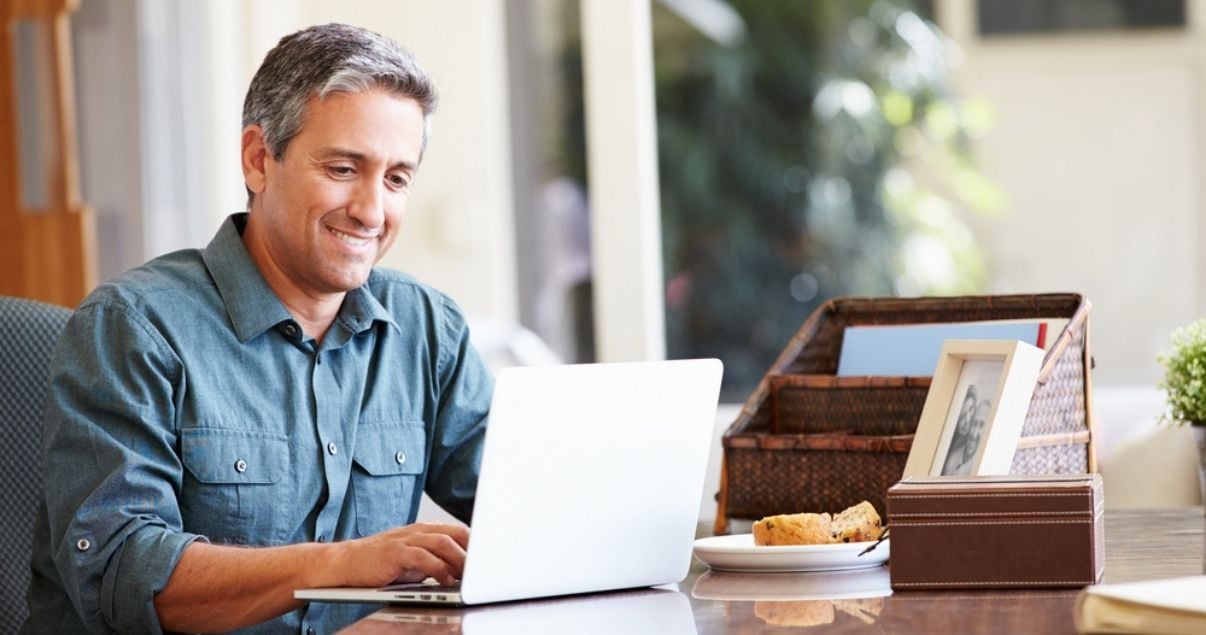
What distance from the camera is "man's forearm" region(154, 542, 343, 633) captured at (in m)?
1.37

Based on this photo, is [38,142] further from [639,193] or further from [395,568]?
[395,568]

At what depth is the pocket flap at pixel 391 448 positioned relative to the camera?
1.68 meters

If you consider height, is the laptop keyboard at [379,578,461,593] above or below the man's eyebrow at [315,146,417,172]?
below

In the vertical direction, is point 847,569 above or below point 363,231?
below

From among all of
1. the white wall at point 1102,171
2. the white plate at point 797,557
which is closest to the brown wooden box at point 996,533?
the white plate at point 797,557

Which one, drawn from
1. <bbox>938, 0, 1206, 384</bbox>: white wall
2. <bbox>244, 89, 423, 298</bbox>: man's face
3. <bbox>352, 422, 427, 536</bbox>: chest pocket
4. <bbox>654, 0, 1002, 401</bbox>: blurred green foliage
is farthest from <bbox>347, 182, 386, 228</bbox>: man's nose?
<bbox>938, 0, 1206, 384</bbox>: white wall

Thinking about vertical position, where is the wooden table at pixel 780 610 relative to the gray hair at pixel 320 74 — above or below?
below

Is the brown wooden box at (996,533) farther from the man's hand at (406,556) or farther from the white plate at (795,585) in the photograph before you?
the man's hand at (406,556)

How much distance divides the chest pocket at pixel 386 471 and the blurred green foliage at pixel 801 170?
437cm

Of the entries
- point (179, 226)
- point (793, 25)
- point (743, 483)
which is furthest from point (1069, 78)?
point (743, 483)

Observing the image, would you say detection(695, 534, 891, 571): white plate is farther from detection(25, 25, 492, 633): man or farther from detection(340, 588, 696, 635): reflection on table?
detection(25, 25, 492, 633): man

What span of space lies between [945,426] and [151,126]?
2635mm

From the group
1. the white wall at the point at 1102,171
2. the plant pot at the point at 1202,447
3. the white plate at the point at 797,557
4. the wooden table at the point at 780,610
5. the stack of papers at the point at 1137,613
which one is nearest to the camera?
the stack of papers at the point at 1137,613

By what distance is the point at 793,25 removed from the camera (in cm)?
621
